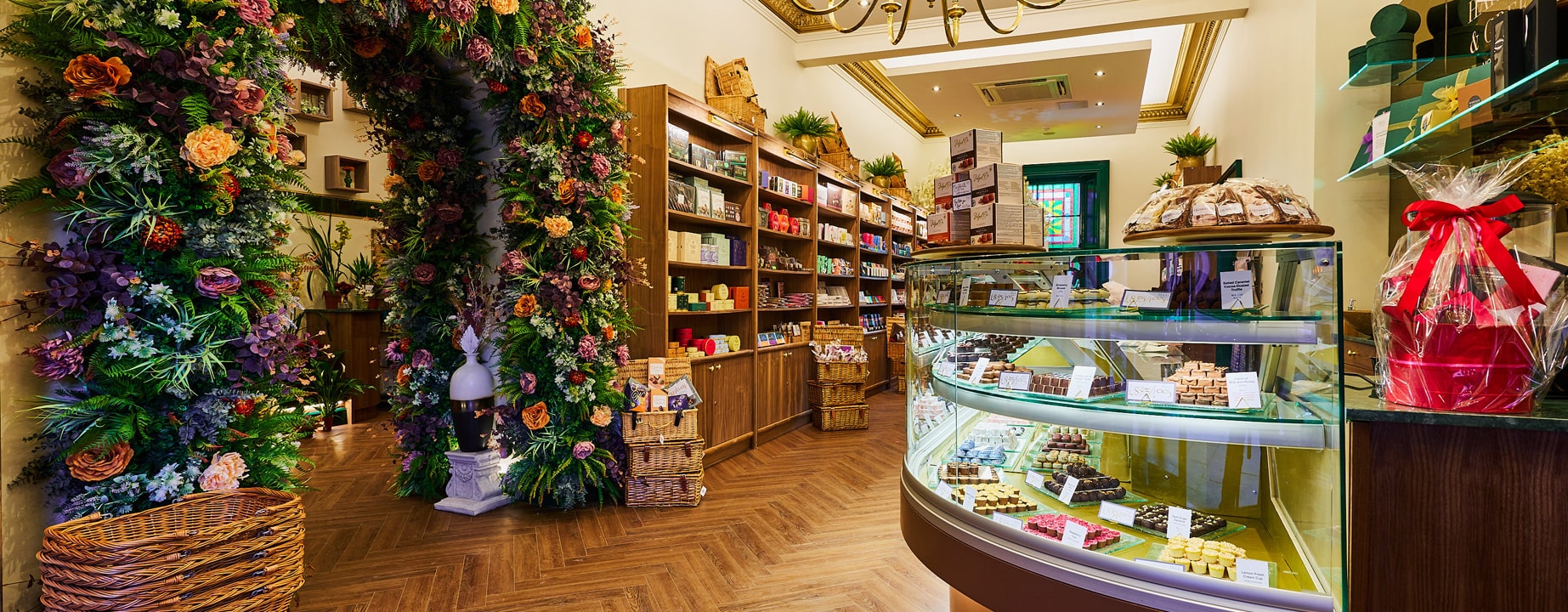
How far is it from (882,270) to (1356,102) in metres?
5.31

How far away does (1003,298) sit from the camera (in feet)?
6.74

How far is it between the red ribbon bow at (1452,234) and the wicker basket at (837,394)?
196 inches

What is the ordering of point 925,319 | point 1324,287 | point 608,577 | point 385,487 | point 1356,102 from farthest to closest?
point 385,487 < point 1356,102 < point 608,577 < point 925,319 < point 1324,287

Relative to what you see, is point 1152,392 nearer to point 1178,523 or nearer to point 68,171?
point 1178,523

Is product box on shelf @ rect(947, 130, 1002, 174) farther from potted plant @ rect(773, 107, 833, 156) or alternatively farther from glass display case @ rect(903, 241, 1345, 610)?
potted plant @ rect(773, 107, 833, 156)

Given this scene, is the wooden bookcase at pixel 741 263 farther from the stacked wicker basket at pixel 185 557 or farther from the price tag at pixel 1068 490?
the price tag at pixel 1068 490

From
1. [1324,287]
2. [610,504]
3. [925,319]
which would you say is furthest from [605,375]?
[1324,287]

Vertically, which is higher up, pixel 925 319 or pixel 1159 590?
pixel 925 319

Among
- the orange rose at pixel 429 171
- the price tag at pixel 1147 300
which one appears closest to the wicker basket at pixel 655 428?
the orange rose at pixel 429 171

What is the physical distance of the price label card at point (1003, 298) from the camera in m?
2.03

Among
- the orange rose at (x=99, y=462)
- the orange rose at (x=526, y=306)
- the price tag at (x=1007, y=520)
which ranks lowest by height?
the price tag at (x=1007, y=520)

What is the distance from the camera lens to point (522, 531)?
3703 mm

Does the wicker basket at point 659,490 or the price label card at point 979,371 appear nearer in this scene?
the price label card at point 979,371

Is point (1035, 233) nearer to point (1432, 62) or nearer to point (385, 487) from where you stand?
point (1432, 62)
